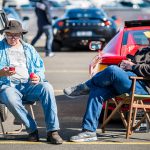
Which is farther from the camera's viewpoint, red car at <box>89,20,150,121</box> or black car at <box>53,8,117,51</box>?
black car at <box>53,8,117,51</box>

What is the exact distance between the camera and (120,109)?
8.73 meters

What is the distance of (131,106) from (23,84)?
4.11 ft

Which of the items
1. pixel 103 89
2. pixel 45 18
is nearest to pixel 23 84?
pixel 103 89

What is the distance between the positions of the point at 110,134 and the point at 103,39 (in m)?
12.5

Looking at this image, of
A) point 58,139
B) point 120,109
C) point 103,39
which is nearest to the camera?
point 58,139

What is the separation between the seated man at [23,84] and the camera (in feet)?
26.8

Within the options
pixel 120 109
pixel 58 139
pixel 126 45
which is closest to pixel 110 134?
pixel 120 109

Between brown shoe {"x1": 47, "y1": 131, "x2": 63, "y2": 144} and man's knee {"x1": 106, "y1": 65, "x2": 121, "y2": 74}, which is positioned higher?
man's knee {"x1": 106, "y1": 65, "x2": 121, "y2": 74}

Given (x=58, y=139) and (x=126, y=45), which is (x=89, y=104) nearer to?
(x=58, y=139)

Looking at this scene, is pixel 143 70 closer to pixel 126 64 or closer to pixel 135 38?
pixel 126 64

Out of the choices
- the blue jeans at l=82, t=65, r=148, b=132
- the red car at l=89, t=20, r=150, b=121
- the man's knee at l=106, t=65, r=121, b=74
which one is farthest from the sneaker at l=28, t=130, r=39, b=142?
the red car at l=89, t=20, r=150, b=121

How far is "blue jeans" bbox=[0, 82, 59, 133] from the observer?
8.15 metres

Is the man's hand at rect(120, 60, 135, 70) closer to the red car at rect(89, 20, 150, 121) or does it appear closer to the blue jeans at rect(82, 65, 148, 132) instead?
the blue jeans at rect(82, 65, 148, 132)

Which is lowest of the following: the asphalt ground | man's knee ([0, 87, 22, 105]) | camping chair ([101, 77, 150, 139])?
the asphalt ground
